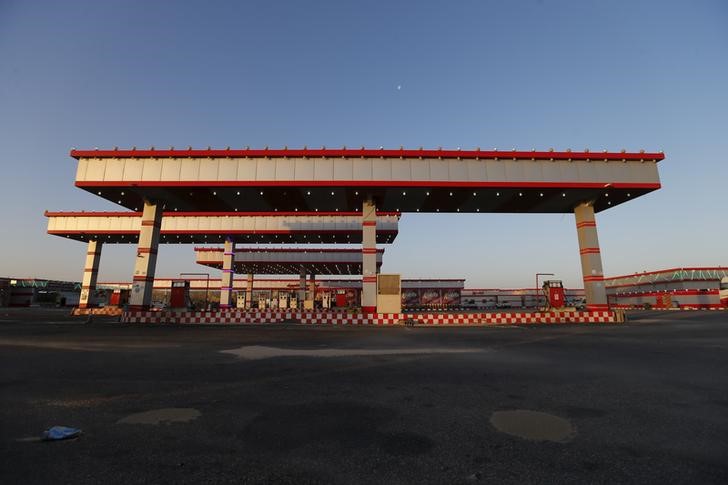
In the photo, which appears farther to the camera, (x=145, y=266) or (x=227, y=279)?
(x=227, y=279)

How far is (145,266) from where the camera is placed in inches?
949

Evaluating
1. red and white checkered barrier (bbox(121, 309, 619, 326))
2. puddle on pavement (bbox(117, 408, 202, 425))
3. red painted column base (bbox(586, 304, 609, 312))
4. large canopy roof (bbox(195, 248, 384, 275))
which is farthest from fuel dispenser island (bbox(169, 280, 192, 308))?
red painted column base (bbox(586, 304, 609, 312))

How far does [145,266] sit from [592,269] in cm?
3011

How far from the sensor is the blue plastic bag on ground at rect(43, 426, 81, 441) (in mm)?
3529

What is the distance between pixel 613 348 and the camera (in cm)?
1041

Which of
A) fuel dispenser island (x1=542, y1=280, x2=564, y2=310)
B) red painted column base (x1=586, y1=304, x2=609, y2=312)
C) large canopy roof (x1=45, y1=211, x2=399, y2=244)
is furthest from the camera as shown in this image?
large canopy roof (x1=45, y1=211, x2=399, y2=244)

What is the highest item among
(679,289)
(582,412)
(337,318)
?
(679,289)

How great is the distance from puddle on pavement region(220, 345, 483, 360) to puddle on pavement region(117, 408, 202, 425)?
4.16 m

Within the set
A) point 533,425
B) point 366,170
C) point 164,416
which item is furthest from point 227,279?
point 533,425

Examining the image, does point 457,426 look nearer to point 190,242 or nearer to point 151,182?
point 151,182

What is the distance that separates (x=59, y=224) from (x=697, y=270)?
82.2m

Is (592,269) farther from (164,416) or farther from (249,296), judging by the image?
(249,296)

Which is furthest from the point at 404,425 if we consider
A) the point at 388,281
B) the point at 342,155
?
the point at 342,155

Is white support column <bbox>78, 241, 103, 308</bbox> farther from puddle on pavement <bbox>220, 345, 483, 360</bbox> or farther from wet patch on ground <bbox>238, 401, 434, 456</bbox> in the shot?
wet patch on ground <bbox>238, 401, 434, 456</bbox>
